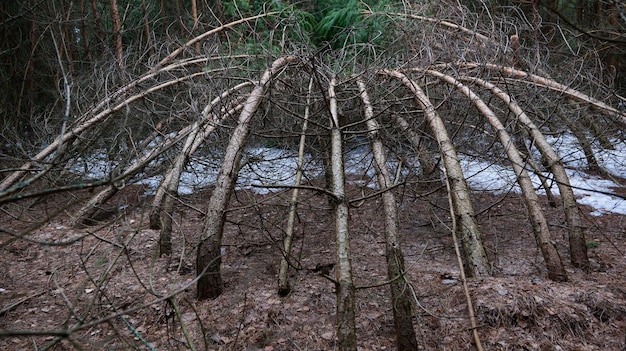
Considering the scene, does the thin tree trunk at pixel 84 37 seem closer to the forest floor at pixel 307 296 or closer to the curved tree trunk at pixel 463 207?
the forest floor at pixel 307 296

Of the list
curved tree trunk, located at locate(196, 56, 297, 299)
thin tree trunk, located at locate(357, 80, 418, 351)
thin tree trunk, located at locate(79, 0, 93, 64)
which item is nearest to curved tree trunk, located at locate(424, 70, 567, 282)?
thin tree trunk, located at locate(357, 80, 418, 351)

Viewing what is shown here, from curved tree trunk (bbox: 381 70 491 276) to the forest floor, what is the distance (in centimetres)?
16

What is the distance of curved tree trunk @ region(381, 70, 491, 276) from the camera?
3.33 m

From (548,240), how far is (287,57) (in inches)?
109

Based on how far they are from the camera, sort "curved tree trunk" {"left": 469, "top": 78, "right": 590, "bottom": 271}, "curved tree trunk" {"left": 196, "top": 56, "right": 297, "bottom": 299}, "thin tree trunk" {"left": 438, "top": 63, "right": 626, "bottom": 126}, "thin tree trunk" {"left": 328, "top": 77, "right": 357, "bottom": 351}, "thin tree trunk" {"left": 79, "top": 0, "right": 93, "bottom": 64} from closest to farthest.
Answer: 1. "thin tree trunk" {"left": 328, "top": 77, "right": 357, "bottom": 351}
2. "curved tree trunk" {"left": 196, "top": 56, "right": 297, "bottom": 299}
3. "curved tree trunk" {"left": 469, "top": 78, "right": 590, "bottom": 271}
4. "thin tree trunk" {"left": 438, "top": 63, "right": 626, "bottom": 126}
5. "thin tree trunk" {"left": 79, "top": 0, "right": 93, "bottom": 64}

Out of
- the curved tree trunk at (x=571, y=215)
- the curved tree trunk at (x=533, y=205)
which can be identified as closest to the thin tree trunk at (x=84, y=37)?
the curved tree trunk at (x=533, y=205)

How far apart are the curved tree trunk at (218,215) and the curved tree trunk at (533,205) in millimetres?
2100

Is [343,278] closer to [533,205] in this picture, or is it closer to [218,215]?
[218,215]

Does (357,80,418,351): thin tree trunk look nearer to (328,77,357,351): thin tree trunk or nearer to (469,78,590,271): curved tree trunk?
(328,77,357,351): thin tree trunk

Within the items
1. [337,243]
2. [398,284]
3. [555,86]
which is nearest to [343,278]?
[337,243]

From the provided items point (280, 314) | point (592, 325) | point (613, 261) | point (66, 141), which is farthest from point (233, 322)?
point (613, 261)

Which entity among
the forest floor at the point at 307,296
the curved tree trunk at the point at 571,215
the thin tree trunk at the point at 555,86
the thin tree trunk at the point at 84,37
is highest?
the thin tree trunk at the point at 84,37

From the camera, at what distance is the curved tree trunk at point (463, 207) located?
10.9ft

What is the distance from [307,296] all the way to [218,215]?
93 cm
